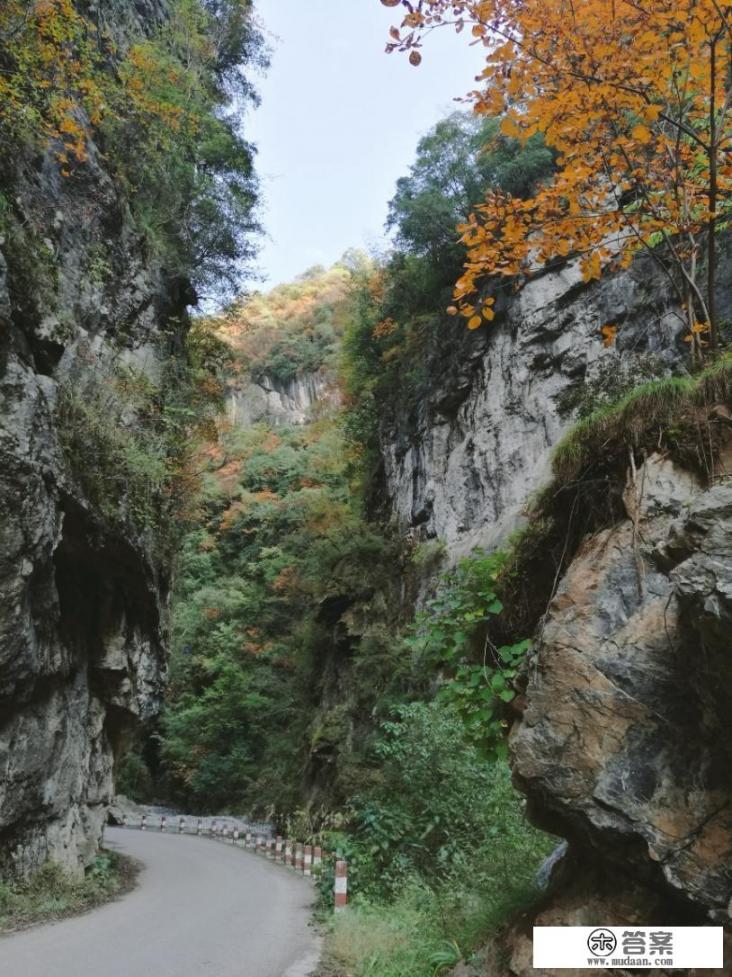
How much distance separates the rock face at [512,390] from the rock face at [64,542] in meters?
8.27

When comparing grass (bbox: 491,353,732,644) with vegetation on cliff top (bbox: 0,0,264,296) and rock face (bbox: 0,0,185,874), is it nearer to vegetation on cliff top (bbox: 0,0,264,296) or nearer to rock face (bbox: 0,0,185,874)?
rock face (bbox: 0,0,185,874)

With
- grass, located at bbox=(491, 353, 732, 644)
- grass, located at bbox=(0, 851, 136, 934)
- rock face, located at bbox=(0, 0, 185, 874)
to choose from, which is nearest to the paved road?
grass, located at bbox=(0, 851, 136, 934)

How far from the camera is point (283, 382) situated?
55.7m

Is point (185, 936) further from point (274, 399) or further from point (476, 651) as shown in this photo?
point (274, 399)

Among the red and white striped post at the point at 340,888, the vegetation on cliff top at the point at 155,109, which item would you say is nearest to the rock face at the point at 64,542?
the vegetation on cliff top at the point at 155,109

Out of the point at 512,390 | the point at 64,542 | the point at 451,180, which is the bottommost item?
the point at 64,542

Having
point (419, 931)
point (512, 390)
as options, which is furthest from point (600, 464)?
point (512, 390)

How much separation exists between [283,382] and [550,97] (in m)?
51.3

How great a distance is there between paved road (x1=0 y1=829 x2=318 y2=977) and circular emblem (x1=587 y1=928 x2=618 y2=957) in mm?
3577

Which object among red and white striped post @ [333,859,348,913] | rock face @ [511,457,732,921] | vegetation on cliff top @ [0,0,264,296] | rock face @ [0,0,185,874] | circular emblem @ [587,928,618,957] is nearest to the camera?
rock face @ [511,457,732,921]

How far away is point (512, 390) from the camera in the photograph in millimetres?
18172

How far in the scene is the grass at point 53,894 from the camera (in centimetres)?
809

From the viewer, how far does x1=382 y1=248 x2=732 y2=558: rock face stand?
15984 millimetres

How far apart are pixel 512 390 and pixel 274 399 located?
3942cm
